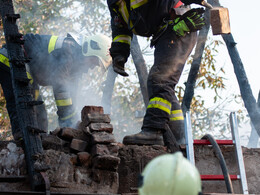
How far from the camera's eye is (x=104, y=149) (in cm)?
332

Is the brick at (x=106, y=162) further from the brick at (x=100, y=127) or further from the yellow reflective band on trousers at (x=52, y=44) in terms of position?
the yellow reflective band on trousers at (x=52, y=44)

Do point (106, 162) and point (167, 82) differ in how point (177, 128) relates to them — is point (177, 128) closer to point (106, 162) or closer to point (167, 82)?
point (167, 82)

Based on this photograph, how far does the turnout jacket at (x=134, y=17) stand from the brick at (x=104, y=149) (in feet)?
3.78

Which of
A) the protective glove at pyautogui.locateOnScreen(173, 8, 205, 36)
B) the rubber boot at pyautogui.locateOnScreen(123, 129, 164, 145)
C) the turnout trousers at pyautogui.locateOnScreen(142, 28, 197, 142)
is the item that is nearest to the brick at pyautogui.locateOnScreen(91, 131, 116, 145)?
the rubber boot at pyautogui.locateOnScreen(123, 129, 164, 145)

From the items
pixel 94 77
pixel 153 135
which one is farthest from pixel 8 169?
pixel 94 77

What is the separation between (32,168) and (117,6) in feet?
6.54

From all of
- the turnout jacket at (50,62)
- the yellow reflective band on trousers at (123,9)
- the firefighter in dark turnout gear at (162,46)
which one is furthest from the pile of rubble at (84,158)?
the turnout jacket at (50,62)

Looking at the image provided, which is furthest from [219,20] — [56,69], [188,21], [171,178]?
[171,178]

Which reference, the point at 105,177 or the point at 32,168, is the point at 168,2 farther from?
the point at 32,168

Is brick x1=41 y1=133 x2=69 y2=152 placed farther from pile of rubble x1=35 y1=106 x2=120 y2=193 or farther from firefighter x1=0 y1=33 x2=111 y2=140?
firefighter x1=0 y1=33 x2=111 y2=140

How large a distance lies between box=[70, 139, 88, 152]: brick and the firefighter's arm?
92cm

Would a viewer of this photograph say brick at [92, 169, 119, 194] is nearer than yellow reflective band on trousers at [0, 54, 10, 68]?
Yes

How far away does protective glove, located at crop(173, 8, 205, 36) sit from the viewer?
3.91 meters

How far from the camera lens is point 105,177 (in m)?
3.21
